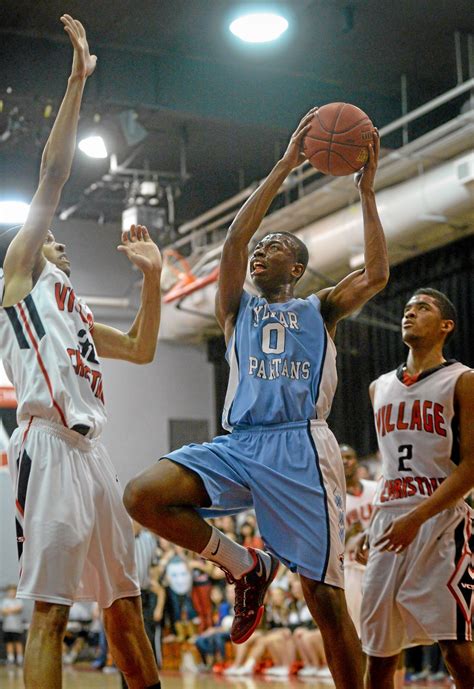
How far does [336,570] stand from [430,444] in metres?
1.01

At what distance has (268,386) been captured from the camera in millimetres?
4676

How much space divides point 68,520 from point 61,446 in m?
0.35

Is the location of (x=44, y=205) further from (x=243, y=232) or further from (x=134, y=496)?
(x=134, y=496)

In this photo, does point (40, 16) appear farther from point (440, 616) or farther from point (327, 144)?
point (440, 616)

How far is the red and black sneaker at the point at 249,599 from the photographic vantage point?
4547 millimetres

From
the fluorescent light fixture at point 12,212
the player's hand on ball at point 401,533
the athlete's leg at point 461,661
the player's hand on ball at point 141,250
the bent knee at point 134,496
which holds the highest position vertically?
the fluorescent light fixture at point 12,212

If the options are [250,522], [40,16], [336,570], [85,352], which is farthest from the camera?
[250,522]

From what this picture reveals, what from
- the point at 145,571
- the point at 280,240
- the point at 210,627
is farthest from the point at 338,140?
the point at 210,627

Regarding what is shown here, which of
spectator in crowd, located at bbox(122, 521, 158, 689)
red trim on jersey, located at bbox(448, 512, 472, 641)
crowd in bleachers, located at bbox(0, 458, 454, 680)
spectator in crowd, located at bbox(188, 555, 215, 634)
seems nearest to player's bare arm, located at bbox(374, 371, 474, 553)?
red trim on jersey, located at bbox(448, 512, 472, 641)

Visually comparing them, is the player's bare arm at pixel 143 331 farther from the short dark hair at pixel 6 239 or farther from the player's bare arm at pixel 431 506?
the player's bare arm at pixel 431 506

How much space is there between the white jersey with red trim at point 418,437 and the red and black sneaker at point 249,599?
3.13 ft

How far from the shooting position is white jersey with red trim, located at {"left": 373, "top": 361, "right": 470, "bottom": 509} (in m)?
5.16

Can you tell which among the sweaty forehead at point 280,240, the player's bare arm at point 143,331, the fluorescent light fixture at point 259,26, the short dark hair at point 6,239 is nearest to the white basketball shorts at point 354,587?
the player's bare arm at point 143,331

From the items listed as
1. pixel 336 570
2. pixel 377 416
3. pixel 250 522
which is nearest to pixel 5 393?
pixel 250 522
